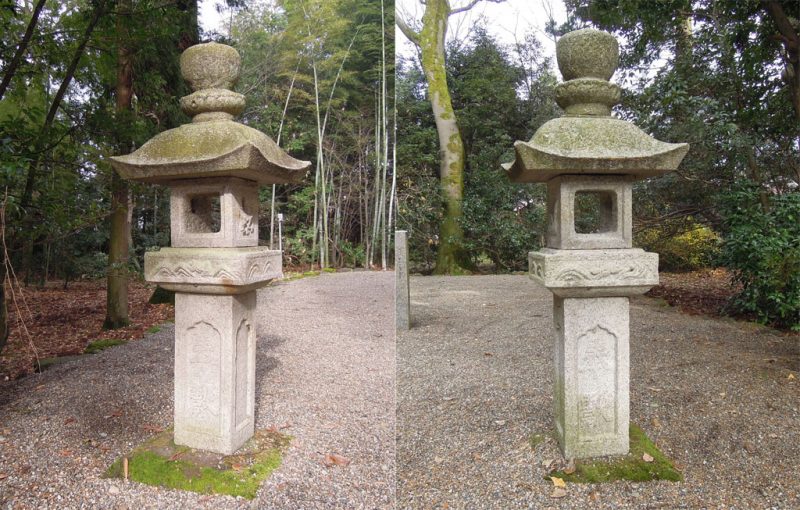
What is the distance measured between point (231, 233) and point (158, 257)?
33cm

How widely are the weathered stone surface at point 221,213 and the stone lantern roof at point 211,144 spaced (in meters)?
0.05

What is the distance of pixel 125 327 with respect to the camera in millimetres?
4949

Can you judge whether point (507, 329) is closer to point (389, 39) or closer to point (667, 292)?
point (667, 292)

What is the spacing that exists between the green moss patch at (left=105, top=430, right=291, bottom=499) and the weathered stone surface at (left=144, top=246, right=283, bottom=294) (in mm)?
749

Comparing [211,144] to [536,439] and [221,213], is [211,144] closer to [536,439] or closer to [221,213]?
[221,213]

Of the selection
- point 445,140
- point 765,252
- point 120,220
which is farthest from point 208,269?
point 445,140

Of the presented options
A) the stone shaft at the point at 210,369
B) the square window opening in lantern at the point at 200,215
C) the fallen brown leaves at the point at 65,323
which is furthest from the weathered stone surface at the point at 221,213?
the fallen brown leaves at the point at 65,323

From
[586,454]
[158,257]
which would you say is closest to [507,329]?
[586,454]

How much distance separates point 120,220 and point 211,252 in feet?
10.8

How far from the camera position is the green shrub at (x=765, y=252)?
3855 mm

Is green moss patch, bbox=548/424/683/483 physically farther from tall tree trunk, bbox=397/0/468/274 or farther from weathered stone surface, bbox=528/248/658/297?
tall tree trunk, bbox=397/0/468/274

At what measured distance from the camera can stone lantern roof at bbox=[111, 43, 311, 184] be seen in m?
1.88

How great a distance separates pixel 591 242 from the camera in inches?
78.5

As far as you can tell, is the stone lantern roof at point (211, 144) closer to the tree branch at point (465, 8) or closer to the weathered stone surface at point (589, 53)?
the weathered stone surface at point (589, 53)
